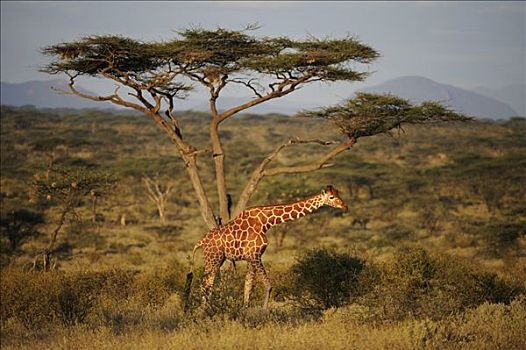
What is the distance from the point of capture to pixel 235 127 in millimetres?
85562

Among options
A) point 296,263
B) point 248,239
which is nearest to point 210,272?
point 248,239

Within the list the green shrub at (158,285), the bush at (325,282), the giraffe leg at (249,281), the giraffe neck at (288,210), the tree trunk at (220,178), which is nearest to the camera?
the giraffe leg at (249,281)

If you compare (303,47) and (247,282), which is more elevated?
(303,47)

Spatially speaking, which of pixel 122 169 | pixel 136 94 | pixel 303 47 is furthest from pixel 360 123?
pixel 122 169

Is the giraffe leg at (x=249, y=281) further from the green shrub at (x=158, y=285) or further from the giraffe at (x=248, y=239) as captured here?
the green shrub at (x=158, y=285)

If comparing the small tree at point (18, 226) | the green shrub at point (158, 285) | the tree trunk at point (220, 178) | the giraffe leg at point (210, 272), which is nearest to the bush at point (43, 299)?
the green shrub at point (158, 285)

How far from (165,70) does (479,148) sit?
4818cm

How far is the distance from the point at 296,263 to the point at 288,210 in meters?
4.54

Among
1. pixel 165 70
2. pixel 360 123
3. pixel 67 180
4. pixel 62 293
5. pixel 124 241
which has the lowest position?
pixel 124 241

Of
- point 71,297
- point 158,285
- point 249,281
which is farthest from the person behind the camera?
point 158,285

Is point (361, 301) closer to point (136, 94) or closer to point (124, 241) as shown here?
point (136, 94)

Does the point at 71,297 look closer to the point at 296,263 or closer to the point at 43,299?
the point at 43,299

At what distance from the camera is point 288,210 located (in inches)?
418

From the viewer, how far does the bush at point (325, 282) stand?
36.3ft
